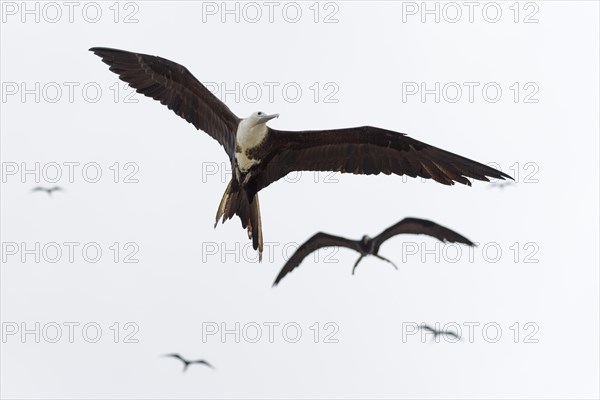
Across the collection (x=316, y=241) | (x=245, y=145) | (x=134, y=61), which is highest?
(x=134, y=61)

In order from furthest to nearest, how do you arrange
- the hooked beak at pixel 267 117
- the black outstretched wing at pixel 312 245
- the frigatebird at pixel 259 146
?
the black outstretched wing at pixel 312 245 → the frigatebird at pixel 259 146 → the hooked beak at pixel 267 117

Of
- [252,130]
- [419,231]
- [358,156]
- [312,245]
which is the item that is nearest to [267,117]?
[252,130]

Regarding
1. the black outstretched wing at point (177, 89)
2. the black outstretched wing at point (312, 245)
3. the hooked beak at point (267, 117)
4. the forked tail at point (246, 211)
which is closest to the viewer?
the hooked beak at point (267, 117)

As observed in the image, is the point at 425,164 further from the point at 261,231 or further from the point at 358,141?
the point at 261,231

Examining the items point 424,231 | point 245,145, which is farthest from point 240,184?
point 424,231

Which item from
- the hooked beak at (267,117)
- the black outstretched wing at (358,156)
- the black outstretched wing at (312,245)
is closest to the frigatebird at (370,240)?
the black outstretched wing at (312,245)

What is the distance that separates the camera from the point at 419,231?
13.8m

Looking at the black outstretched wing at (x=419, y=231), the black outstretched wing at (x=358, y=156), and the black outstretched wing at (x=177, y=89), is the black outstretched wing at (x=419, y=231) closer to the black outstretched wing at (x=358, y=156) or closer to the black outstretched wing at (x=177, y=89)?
the black outstretched wing at (x=358, y=156)

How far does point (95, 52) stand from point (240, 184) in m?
2.01

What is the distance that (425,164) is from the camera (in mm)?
12930

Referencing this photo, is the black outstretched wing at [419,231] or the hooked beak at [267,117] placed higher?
the hooked beak at [267,117]

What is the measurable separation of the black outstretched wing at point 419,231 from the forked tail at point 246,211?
1488 millimetres

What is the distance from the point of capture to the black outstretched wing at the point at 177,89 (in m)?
13.0

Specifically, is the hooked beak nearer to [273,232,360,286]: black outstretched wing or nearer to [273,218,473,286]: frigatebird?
[273,218,473,286]: frigatebird
